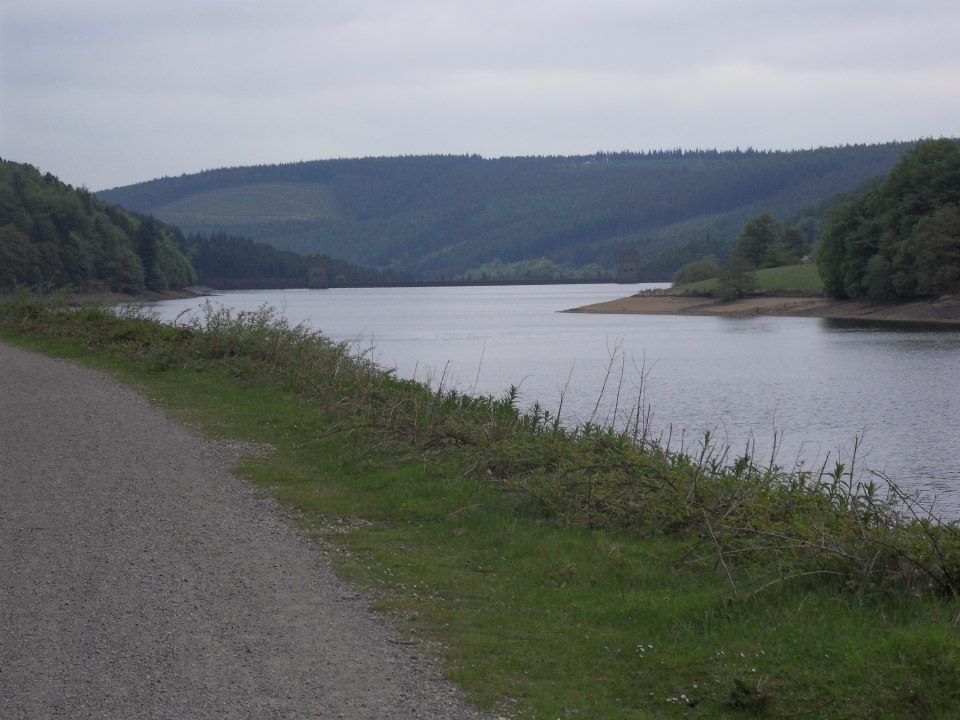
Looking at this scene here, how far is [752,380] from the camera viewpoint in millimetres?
33125

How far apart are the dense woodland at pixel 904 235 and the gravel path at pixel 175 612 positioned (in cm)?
6056

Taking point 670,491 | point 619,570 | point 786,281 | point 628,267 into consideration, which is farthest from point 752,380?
point 628,267

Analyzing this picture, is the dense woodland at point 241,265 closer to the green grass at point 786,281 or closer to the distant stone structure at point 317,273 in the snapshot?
the distant stone structure at point 317,273

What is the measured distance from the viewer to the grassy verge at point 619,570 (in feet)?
17.7

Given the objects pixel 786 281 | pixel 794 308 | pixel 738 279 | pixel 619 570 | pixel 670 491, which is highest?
pixel 670 491

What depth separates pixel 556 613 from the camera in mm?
6723

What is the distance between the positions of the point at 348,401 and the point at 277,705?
32.3 ft

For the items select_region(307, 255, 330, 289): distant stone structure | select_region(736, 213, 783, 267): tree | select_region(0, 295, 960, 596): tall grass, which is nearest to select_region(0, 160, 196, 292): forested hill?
select_region(736, 213, 783, 267): tree

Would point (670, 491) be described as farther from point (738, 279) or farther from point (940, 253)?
point (738, 279)

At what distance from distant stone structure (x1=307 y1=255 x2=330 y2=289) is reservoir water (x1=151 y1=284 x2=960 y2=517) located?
127768mm

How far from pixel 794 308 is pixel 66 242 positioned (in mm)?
69728

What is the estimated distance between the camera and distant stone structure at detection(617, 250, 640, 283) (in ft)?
627

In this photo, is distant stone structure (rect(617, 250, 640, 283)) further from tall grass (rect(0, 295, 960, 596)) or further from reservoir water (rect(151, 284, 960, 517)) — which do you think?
tall grass (rect(0, 295, 960, 596))

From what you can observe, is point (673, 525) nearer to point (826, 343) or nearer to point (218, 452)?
point (218, 452)
